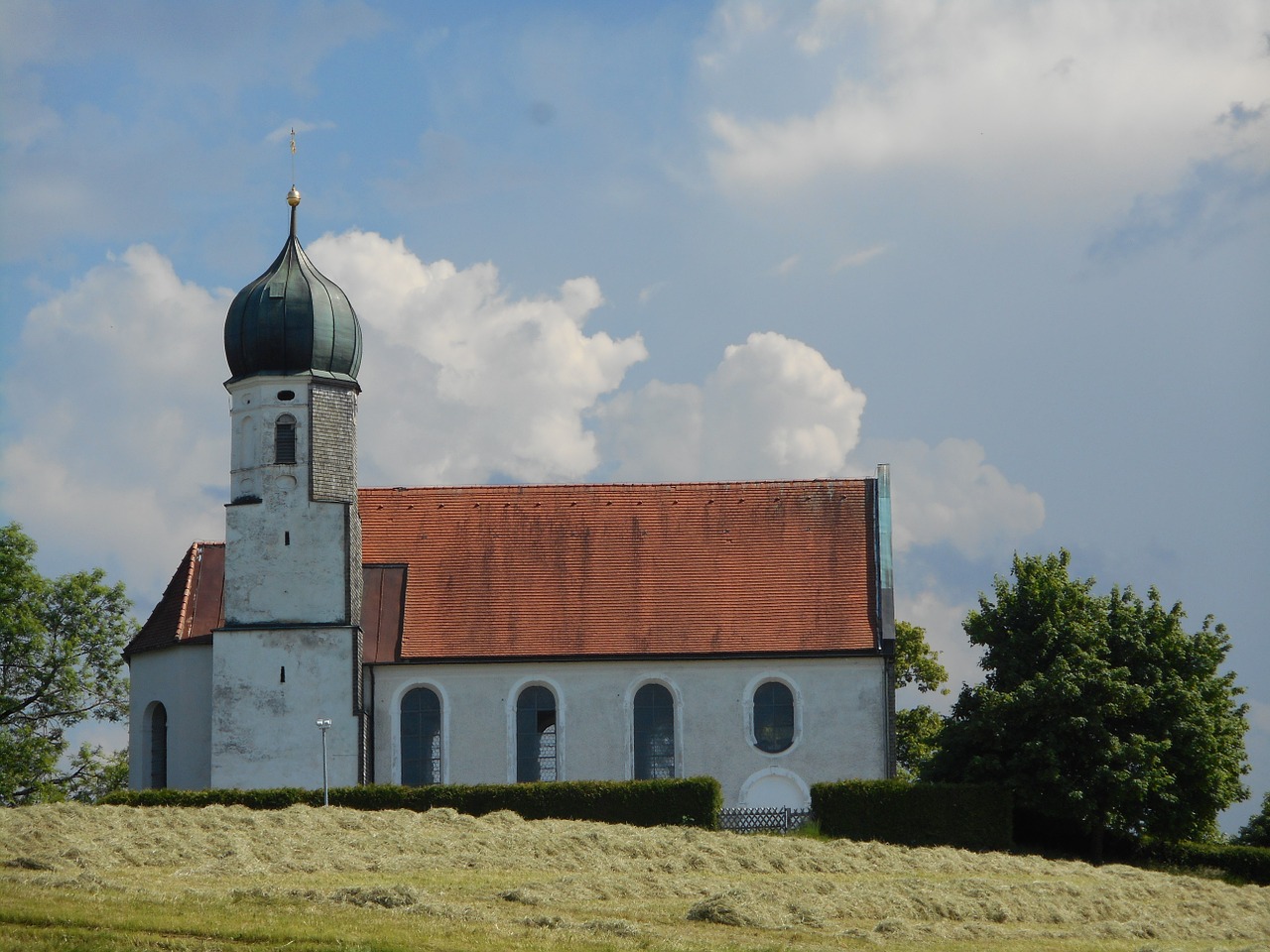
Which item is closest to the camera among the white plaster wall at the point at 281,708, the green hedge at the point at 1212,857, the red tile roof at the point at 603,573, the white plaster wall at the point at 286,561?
the green hedge at the point at 1212,857

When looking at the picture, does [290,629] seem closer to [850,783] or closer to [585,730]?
[585,730]

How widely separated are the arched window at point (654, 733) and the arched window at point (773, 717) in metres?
2.16

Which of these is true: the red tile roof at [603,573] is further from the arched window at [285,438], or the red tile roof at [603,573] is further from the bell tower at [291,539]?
the arched window at [285,438]

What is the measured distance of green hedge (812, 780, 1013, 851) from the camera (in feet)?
132

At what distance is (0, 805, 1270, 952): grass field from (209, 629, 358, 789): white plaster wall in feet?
18.3

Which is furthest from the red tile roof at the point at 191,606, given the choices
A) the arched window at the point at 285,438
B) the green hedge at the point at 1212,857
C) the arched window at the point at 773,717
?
the green hedge at the point at 1212,857

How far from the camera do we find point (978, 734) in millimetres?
41875

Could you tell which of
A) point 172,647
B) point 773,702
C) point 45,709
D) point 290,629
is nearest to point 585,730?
Answer: point 773,702

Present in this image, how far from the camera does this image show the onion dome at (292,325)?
45.5 meters

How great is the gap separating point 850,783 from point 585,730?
7.45m

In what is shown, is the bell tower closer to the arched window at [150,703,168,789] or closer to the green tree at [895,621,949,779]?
the arched window at [150,703,168,789]

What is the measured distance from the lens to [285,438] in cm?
4547

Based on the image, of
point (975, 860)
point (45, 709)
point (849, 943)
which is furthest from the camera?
point (45, 709)

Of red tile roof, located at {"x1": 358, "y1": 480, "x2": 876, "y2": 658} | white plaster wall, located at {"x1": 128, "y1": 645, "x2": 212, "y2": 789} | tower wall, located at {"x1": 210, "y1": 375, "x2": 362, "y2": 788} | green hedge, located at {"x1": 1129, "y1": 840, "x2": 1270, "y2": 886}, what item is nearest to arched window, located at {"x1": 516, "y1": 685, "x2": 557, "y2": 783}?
red tile roof, located at {"x1": 358, "y1": 480, "x2": 876, "y2": 658}
